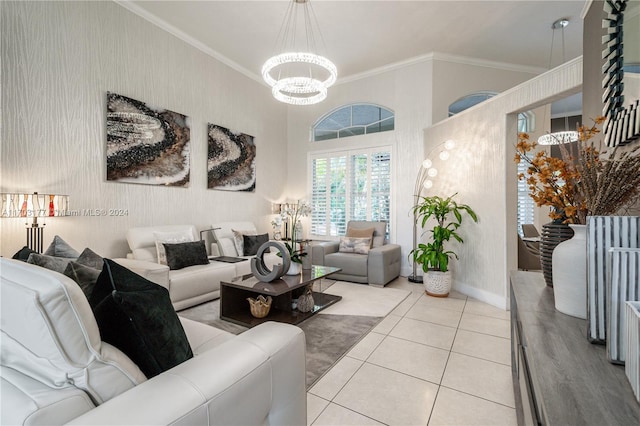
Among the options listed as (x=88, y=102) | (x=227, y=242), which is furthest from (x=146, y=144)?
(x=227, y=242)

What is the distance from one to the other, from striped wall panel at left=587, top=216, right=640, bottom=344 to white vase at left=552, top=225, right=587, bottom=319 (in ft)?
0.68

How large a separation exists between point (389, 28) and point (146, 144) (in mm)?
3659

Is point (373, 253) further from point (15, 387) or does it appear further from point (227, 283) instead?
point (15, 387)

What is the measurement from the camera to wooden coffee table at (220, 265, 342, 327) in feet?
8.64

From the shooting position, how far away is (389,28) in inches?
157

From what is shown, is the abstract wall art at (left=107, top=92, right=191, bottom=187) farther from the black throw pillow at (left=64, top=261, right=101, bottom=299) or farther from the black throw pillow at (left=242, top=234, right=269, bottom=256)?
the black throw pillow at (left=64, top=261, right=101, bottom=299)

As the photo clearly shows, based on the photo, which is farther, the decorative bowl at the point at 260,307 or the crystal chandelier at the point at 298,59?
the crystal chandelier at the point at 298,59

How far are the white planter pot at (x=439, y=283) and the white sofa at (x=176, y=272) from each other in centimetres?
254

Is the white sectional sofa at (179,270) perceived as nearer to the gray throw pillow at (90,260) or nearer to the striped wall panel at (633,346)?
the gray throw pillow at (90,260)

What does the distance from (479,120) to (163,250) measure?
13.9 feet

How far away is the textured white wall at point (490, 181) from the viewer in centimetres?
314

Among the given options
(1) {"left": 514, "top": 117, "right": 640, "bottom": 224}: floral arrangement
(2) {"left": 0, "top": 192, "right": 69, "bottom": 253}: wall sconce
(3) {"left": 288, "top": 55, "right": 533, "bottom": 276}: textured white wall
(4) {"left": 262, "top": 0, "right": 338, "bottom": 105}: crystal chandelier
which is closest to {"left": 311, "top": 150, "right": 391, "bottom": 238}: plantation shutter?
(3) {"left": 288, "top": 55, "right": 533, "bottom": 276}: textured white wall

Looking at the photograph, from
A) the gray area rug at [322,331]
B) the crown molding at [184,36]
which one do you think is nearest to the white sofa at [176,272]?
the gray area rug at [322,331]

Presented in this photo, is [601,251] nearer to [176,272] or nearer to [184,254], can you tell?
[176,272]
